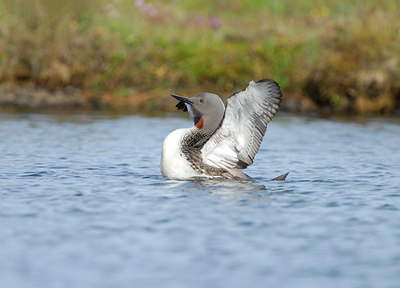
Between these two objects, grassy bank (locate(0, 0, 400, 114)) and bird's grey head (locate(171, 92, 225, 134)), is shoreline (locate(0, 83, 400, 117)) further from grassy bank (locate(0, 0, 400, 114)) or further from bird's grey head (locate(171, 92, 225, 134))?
bird's grey head (locate(171, 92, 225, 134))

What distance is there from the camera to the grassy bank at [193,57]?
19.7 meters

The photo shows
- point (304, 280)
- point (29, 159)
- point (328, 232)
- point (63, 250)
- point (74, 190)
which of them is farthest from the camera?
point (29, 159)

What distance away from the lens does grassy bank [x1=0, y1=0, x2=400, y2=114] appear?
64.6 feet

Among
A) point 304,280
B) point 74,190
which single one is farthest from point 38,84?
point 304,280

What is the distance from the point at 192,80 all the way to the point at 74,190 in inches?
518

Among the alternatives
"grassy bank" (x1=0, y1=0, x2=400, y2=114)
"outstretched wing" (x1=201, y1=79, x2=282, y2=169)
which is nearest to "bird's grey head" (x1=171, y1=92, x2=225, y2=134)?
"outstretched wing" (x1=201, y1=79, x2=282, y2=169)

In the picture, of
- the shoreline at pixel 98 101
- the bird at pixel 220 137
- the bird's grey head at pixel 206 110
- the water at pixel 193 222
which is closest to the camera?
the water at pixel 193 222

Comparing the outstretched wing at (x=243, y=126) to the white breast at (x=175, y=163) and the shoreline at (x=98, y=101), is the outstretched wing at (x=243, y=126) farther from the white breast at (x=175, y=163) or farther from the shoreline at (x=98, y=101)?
the shoreline at (x=98, y=101)

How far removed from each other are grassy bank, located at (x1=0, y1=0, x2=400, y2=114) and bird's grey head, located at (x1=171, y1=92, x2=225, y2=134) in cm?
1064

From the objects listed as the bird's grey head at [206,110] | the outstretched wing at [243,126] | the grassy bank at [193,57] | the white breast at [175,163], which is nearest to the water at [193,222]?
the white breast at [175,163]

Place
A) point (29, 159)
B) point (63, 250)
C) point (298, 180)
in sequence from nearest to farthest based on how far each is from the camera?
1. point (63, 250)
2. point (298, 180)
3. point (29, 159)

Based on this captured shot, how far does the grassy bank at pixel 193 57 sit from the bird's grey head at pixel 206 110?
34.9 ft

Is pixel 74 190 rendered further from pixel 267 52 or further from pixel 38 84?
pixel 267 52

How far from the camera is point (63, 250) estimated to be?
18.8ft
